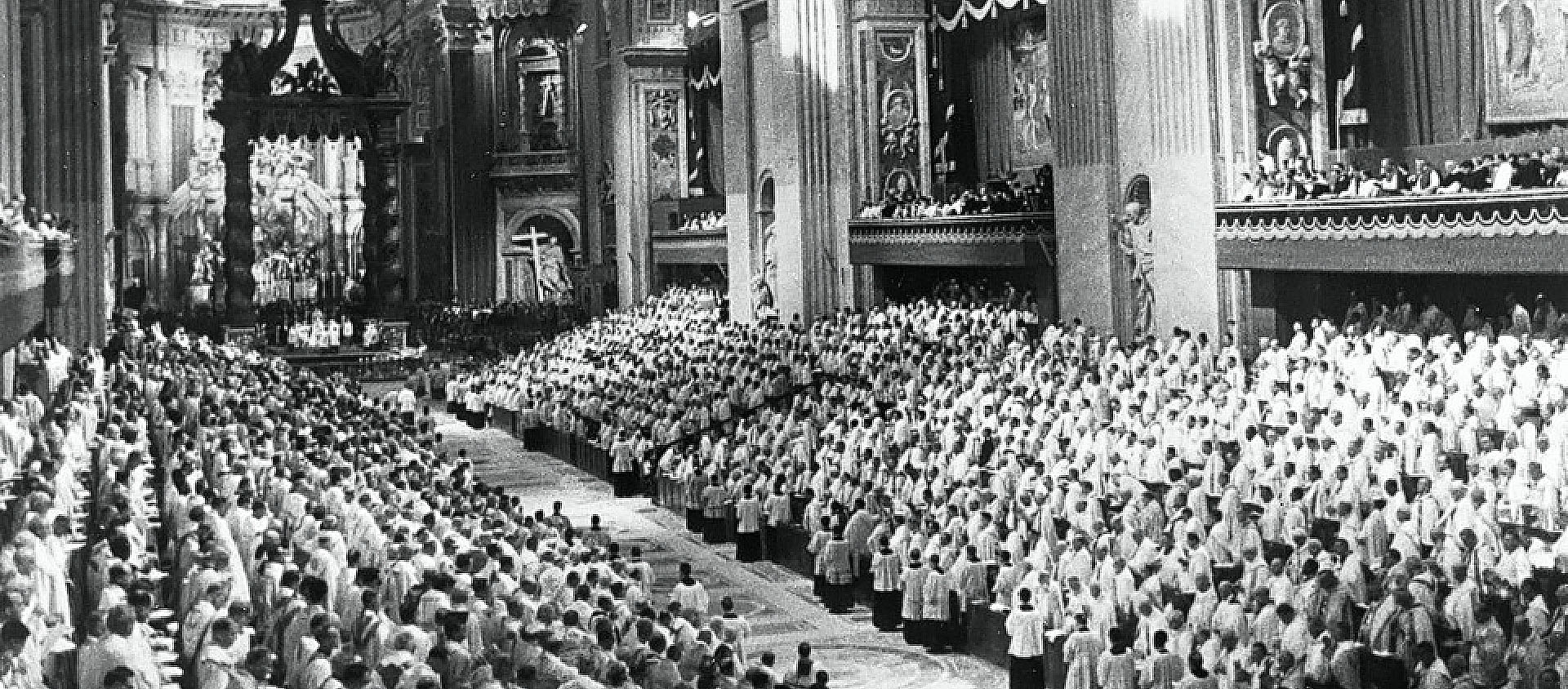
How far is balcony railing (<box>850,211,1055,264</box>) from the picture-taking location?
3119 centimetres

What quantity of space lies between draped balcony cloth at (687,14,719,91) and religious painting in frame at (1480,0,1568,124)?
25256 mm

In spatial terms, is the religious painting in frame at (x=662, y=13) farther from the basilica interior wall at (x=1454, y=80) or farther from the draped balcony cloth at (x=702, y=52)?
the basilica interior wall at (x=1454, y=80)

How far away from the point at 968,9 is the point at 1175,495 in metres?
21.8

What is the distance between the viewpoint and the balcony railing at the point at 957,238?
31.2m

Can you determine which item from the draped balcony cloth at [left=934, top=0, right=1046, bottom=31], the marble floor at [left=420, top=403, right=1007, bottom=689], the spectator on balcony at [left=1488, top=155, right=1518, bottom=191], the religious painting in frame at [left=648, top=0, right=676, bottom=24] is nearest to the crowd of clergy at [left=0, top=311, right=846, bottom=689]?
the marble floor at [left=420, top=403, right=1007, bottom=689]

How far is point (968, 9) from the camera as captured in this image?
1470 inches

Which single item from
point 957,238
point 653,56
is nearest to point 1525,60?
point 957,238

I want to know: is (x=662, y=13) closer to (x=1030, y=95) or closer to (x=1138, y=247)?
(x=1030, y=95)

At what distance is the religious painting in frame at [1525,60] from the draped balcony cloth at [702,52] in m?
25.3

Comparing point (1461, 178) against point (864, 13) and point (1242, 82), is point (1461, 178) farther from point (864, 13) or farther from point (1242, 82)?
point (864, 13)

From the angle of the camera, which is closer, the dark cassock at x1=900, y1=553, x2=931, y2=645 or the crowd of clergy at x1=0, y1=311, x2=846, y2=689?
the crowd of clergy at x1=0, y1=311, x2=846, y2=689

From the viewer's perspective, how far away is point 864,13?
3756cm

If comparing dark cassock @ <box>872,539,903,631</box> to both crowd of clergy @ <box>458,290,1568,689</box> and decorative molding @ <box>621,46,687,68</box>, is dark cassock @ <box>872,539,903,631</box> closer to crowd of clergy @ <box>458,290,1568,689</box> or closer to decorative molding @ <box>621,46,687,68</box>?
crowd of clergy @ <box>458,290,1568,689</box>

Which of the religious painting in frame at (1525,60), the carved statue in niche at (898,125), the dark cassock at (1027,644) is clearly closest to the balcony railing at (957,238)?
the carved statue in niche at (898,125)
